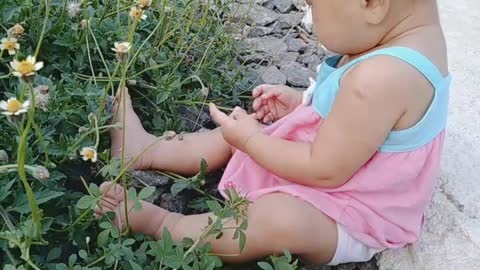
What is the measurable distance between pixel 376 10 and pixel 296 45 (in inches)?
38.8

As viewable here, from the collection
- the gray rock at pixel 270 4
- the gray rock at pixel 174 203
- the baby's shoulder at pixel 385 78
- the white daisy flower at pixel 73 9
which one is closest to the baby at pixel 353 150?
the baby's shoulder at pixel 385 78

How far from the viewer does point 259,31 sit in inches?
103

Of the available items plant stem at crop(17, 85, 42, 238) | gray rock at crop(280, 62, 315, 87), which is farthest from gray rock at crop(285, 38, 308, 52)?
plant stem at crop(17, 85, 42, 238)

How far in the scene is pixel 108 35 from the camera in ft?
6.60

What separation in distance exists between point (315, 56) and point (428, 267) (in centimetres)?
95

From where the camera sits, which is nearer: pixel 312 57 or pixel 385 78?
pixel 385 78

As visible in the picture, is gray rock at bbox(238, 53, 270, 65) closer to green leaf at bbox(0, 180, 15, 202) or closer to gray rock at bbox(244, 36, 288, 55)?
gray rock at bbox(244, 36, 288, 55)

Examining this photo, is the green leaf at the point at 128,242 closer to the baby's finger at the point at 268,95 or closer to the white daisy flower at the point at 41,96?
the white daisy flower at the point at 41,96

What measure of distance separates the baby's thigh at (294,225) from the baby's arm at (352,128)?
0.06 m

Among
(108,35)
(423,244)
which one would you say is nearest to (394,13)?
(423,244)

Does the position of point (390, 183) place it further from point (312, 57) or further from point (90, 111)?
point (312, 57)

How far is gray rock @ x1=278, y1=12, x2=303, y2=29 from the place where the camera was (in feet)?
8.80

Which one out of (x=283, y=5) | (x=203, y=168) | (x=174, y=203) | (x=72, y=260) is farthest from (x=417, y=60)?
(x=283, y=5)

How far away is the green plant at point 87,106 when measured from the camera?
147 cm
